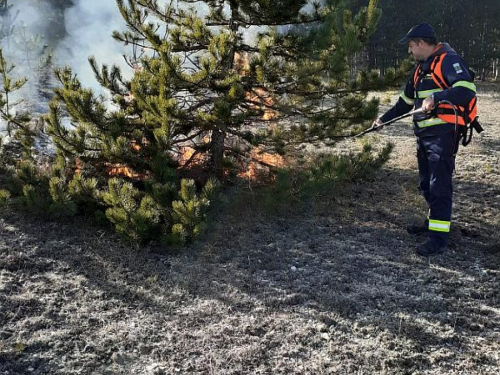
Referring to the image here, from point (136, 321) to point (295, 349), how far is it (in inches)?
44.5

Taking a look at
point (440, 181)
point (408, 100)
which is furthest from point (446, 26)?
point (440, 181)

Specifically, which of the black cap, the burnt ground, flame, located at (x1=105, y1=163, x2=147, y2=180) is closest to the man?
the black cap

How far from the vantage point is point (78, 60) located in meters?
11.9

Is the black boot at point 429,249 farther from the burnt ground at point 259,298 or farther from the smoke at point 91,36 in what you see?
the smoke at point 91,36

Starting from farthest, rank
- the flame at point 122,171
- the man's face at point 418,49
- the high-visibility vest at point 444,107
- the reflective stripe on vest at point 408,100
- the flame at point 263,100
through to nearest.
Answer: the flame at point 263,100 < the flame at point 122,171 < the reflective stripe on vest at point 408,100 < the man's face at point 418,49 < the high-visibility vest at point 444,107

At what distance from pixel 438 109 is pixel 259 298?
231 centimetres

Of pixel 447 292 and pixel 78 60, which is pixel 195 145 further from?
pixel 78 60

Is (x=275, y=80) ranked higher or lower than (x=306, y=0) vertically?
lower

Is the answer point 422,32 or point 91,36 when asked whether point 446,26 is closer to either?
point 91,36

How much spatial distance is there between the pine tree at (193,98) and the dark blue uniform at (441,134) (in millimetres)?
686

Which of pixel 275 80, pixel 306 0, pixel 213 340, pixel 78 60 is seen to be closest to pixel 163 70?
pixel 275 80

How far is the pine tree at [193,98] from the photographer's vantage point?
3.95m

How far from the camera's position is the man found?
12.5ft

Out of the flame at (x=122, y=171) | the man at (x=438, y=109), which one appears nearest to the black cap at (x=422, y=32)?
the man at (x=438, y=109)
